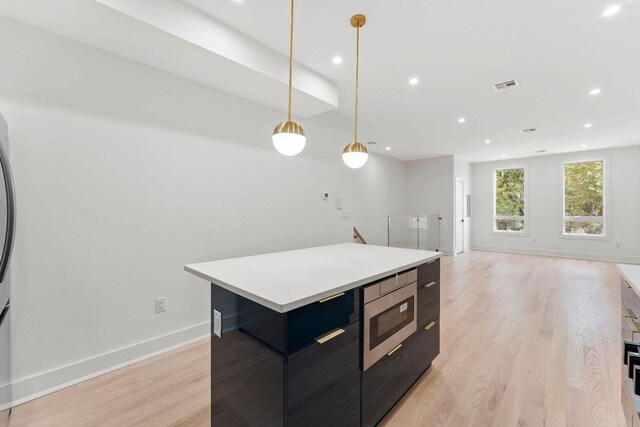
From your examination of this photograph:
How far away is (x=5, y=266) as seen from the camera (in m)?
1.40

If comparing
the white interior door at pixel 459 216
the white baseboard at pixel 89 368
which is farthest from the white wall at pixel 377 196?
the white baseboard at pixel 89 368

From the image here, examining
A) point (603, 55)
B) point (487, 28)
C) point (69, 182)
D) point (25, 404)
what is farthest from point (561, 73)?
point (25, 404)

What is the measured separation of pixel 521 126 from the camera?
479 centimetres

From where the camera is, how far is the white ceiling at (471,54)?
206 cm

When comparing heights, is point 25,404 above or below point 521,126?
below

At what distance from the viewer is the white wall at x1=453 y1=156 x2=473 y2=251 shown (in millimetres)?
7453

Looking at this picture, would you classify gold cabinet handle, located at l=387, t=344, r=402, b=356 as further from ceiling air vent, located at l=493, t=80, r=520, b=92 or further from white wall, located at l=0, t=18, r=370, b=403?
ceiling air vent, located at l=493, t=80, r=520, b=92

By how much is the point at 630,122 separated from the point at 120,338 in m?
7.37

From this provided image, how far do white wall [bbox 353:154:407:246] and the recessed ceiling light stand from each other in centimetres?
450

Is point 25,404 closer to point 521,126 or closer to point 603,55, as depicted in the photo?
point 603,55

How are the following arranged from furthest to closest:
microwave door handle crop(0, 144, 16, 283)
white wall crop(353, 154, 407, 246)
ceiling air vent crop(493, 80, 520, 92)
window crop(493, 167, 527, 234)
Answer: window crop(493, 167, 527, 234) → white wall crop(353, 154, 407, 246) → ceiling air vent crop(493, 80, 520, 92) → microwave door handle crop(0, 144, 16, 283)

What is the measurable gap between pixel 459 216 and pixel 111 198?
301 inches

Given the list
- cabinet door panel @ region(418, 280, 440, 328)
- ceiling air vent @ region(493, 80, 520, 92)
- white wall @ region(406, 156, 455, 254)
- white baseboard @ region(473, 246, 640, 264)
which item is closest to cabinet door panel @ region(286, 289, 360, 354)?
cabinet door panel @ region(418, 280, 440, 328)

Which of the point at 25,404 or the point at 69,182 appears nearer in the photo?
the point at 25,404
